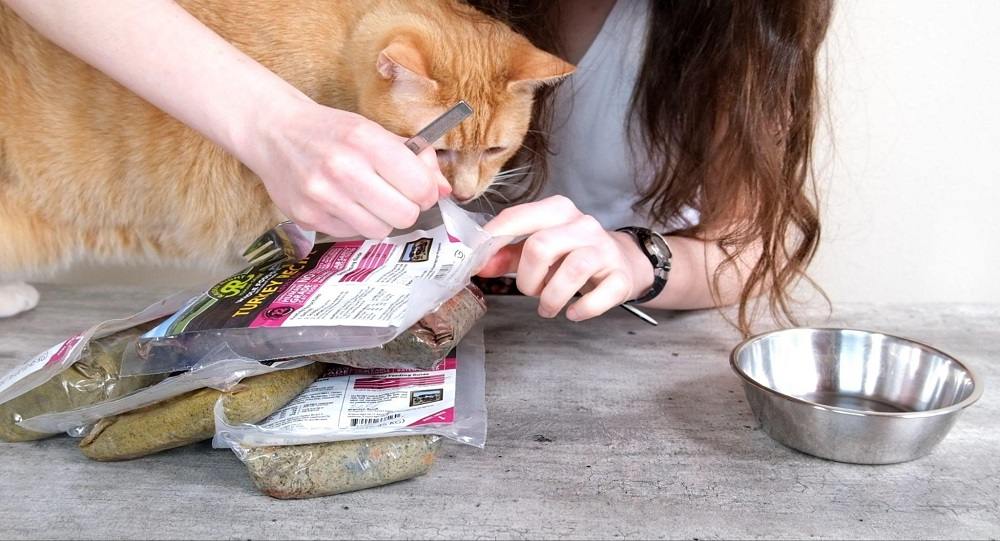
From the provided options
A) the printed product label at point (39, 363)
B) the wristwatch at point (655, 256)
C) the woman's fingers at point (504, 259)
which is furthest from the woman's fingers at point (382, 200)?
the wristwatch at point (655, 256)

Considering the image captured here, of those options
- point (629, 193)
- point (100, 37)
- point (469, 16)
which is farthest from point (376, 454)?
point (629, 193)

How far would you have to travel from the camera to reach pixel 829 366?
1047 mm

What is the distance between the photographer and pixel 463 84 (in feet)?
3.50

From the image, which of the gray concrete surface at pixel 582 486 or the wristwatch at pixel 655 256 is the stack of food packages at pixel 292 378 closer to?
the gray concrete surface at pixel 582 486

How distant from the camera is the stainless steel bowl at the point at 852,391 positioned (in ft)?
2.77

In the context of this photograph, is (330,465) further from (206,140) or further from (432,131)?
(206,140)

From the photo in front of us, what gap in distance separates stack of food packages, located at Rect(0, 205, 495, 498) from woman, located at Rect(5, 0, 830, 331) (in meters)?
0.09

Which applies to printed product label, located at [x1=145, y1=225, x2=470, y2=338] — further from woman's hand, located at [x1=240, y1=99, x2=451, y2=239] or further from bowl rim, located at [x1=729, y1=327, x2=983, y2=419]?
bowl rim, located at [x1=729, y1=327, x2=983, y2=419]

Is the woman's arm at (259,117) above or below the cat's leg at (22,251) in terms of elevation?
Answer: above

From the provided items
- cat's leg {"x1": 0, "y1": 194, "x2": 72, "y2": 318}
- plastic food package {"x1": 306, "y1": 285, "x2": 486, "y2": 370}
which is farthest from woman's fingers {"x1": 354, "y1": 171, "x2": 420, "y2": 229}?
cat's leg {"x1": 0, "y1": 194, "x2": 72, "y2": 318}

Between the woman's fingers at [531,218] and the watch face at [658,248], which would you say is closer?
the woman's fingers at [531,218]

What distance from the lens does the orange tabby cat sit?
1070 mm

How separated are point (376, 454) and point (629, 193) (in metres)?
0.85

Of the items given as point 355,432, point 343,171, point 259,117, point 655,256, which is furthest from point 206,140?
point 655,256
